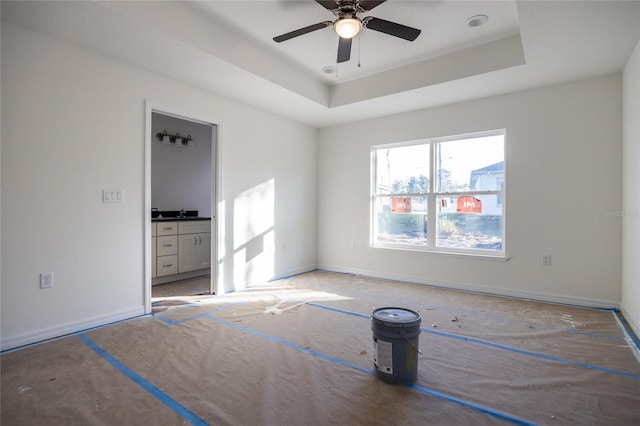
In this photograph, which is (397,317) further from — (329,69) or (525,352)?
(329,69)

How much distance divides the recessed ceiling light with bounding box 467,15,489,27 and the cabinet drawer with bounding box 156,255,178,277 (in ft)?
15.6

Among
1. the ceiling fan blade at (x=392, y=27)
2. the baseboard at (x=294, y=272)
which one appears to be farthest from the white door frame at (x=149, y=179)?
the ceiling fan blade at (x=392, y=27)

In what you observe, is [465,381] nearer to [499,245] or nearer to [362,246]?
[499,245]

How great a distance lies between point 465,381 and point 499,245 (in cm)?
274

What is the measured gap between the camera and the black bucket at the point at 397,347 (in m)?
2.07

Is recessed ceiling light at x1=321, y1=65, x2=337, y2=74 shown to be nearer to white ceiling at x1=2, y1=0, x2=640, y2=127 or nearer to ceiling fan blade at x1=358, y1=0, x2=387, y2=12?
white ceiling at x1=2, y1=0, x2=640, y2=127

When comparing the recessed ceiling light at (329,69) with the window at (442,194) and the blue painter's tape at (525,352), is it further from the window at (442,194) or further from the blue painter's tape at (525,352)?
the blue painter's tape at (525,352)

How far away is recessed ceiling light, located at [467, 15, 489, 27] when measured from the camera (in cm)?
312

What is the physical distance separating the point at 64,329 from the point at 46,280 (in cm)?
47

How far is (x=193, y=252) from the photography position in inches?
205

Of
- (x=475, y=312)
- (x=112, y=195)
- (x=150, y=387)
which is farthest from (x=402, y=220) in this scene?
(x=150, y=387)

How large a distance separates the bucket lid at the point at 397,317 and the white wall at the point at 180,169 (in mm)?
4739

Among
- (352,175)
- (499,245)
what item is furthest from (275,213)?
(499,245)

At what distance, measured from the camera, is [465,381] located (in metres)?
2.17
